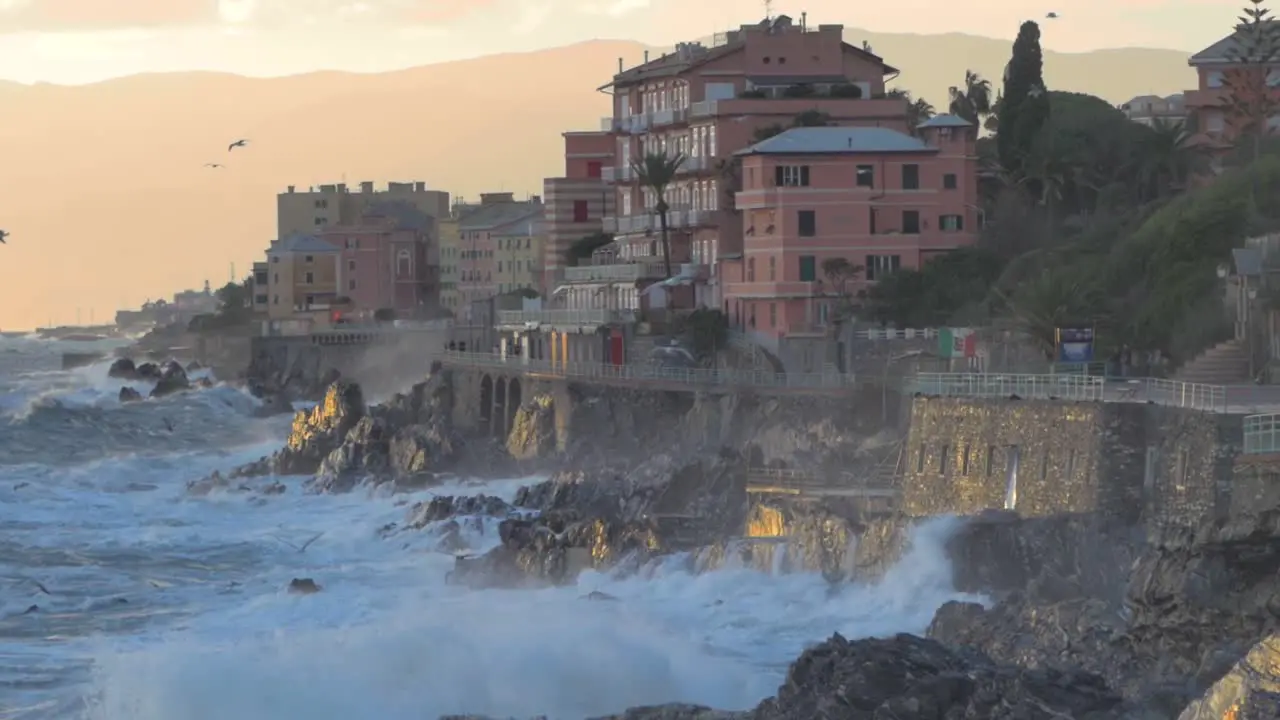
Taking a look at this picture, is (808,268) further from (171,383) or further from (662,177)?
(171,383)

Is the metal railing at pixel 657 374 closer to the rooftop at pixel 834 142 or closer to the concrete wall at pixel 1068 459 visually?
the rooftop at pixel 834 142

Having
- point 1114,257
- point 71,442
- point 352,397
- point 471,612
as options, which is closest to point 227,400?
point 71,442

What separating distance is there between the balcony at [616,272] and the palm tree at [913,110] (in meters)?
9.01

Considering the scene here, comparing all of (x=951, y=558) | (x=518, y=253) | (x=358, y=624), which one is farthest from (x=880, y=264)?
(x=518, y=253)

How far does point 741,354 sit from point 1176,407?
3204 cm

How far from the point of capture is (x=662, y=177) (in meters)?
82.1

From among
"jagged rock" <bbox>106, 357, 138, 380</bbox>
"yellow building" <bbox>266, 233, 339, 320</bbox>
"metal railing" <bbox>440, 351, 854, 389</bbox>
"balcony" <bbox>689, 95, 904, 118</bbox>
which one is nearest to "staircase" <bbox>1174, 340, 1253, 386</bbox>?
"metal railing" <bbox>440, 351, 854, 389</bbox>

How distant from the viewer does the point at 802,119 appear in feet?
259

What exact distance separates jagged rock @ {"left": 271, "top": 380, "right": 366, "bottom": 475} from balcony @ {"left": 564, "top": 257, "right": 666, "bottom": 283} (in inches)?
333

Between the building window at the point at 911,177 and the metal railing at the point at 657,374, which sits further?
the building window at the point at 911,177

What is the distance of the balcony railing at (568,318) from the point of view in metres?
80.9

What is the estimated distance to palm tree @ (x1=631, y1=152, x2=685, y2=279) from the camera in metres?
82.1

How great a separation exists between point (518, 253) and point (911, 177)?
59.2 metres

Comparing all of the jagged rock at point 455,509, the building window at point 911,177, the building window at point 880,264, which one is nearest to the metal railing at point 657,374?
the building window at point 880,264
